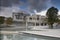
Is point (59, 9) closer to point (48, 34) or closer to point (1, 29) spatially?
point (48, 34)

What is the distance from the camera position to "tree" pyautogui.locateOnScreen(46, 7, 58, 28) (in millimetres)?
3112

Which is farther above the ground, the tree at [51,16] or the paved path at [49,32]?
the tree at [51,16]

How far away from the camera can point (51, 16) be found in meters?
3.17

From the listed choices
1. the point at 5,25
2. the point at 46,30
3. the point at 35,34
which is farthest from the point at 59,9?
the point at 5,25

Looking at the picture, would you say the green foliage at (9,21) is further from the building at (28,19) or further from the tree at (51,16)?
the tree at (51,16)

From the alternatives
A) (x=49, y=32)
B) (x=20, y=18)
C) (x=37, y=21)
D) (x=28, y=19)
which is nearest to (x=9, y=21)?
(x=20, y=18)

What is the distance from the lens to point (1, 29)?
3.27 m

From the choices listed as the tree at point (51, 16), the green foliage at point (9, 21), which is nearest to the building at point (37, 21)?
the tree at point (51, 16)

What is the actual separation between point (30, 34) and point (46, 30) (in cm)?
37

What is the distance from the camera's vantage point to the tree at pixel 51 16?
10.2 ft

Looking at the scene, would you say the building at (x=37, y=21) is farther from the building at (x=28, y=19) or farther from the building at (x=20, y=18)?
the building at (x=20, y=18)

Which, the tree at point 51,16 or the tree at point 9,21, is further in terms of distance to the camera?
the tree at point 9,21

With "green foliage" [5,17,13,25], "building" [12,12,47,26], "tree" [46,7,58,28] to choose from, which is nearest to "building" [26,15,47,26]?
"building" [12,12,47,26]

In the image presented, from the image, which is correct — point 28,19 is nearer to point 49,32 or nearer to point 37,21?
point 37,21
